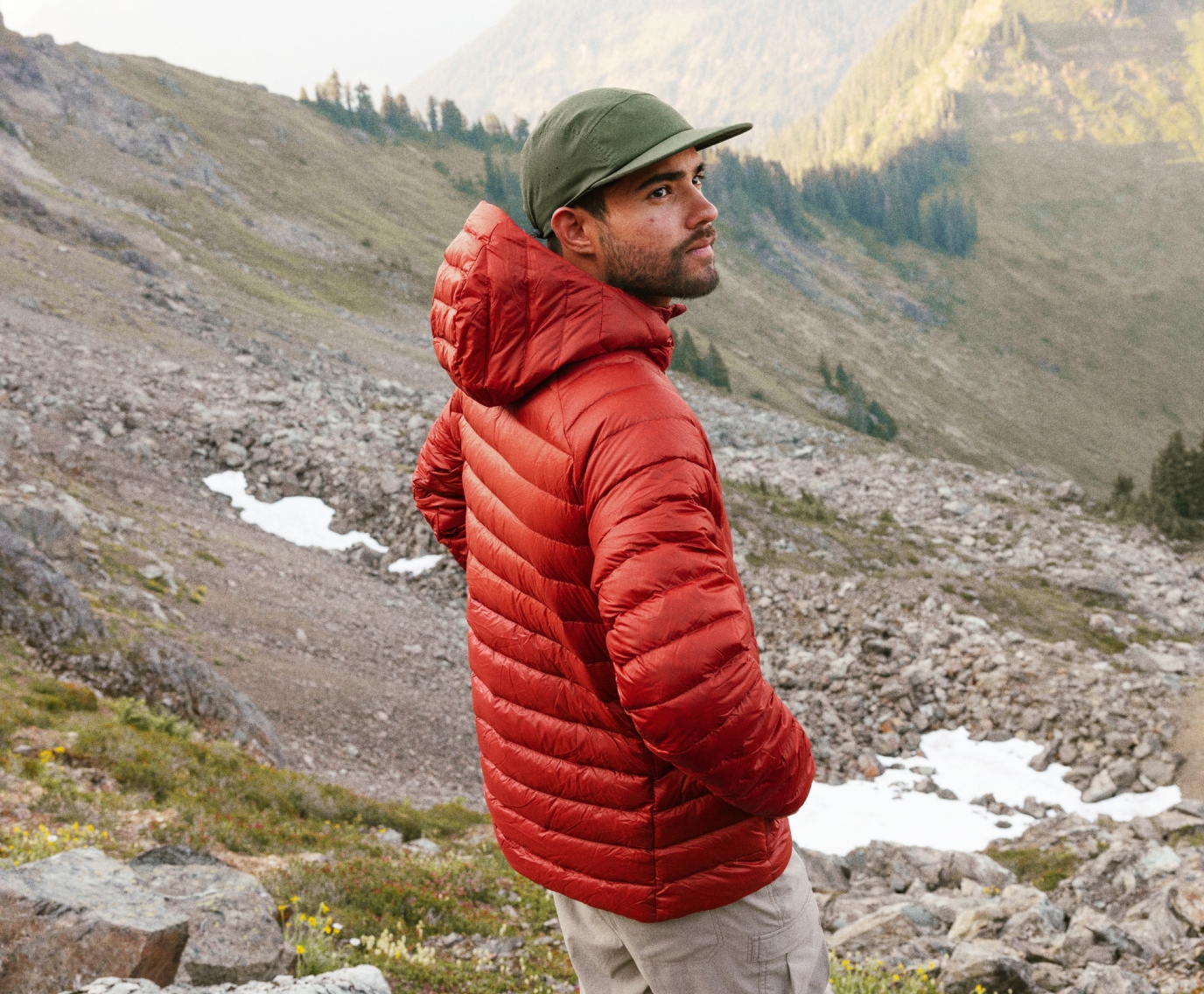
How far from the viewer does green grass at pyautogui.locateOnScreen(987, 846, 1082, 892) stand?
8992mm

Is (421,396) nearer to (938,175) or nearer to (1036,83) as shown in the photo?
(938,175)

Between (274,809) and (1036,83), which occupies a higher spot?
(1036,83)

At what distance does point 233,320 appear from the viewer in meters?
33.5

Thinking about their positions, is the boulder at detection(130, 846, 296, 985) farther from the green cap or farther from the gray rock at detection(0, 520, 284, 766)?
the gray rock at detection(0, 520, 284, 766)

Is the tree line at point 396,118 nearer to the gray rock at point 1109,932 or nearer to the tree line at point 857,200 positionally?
the tree line at point 857,200

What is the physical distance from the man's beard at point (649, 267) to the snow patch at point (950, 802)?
414 inches

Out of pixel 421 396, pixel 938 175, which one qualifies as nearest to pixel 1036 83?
pixel 938 175

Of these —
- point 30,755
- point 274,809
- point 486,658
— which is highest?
point 486,658

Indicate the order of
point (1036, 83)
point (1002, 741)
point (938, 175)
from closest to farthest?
point (1002, 741) → point (938, 175) → point (1036, 83)

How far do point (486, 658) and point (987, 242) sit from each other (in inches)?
6010

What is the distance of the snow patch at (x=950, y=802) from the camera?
12.1 metres

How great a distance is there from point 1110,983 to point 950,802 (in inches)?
338

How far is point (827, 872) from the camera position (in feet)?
30.2

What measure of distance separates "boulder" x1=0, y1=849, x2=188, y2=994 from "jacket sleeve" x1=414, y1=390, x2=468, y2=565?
2.14 m
